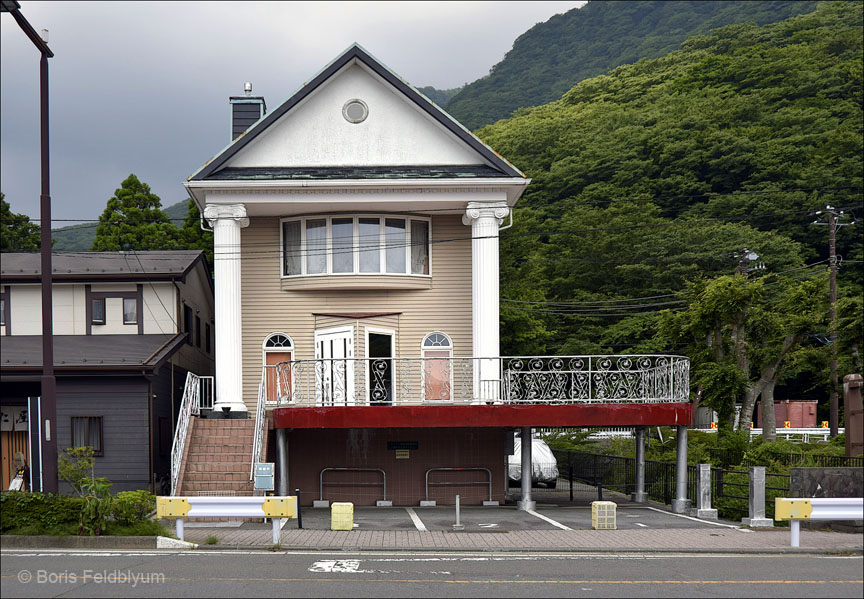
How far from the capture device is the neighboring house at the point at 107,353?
22344 mm

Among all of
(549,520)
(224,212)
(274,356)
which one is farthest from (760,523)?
(224,212)

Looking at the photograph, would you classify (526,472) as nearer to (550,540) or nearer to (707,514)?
(707,514)

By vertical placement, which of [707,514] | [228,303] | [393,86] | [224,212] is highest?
[393,86]

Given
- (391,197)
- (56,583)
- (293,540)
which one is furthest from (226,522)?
(391,197)

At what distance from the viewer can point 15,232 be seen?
53156 millimetres

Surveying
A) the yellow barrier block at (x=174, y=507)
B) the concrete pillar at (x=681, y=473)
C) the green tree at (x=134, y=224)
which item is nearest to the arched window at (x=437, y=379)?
the concrete pillar at (x=681, y=473)

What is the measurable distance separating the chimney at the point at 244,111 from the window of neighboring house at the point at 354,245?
4.94 m

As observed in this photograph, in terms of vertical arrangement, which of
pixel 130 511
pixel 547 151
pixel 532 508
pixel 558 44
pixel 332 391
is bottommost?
pixel 532 508

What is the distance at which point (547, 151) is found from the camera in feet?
216

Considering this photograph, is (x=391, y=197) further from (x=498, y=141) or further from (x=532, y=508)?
(x=498, y=141)

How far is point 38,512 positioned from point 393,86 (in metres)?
13.4

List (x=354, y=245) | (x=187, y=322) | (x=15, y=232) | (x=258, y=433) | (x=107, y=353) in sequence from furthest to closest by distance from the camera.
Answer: (x=15, y=232), (x=187, y=322), (x=354, y=245), (x=107, y=353), (x=258, y=433)

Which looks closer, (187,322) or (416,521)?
(416,521)

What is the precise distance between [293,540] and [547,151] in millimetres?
53483
